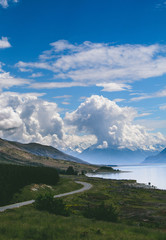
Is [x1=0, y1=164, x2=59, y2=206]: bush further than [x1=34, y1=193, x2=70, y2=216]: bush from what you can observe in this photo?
Yes

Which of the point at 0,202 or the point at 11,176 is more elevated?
the point at 11,176

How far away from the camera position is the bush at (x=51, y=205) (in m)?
28.9

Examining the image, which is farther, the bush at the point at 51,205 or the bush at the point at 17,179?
the bush at the point at 17,179

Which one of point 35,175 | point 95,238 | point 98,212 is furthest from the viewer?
point 35,175

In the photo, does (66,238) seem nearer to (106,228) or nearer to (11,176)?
(106,228)

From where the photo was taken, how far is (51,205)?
29875 mm

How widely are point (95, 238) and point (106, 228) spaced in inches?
171

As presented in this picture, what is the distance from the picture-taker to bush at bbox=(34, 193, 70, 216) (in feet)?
94.9

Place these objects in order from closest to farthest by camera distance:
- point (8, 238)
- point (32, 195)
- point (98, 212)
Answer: point (8, 238) → point (98, 212) → point (32, 195)

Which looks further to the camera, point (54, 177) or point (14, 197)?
point (54, 177)

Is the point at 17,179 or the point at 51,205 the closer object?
the point at 51,205

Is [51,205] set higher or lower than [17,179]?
lower

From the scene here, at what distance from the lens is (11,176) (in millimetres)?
58750

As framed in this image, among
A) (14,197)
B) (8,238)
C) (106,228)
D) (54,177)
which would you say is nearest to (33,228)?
(8,238)
